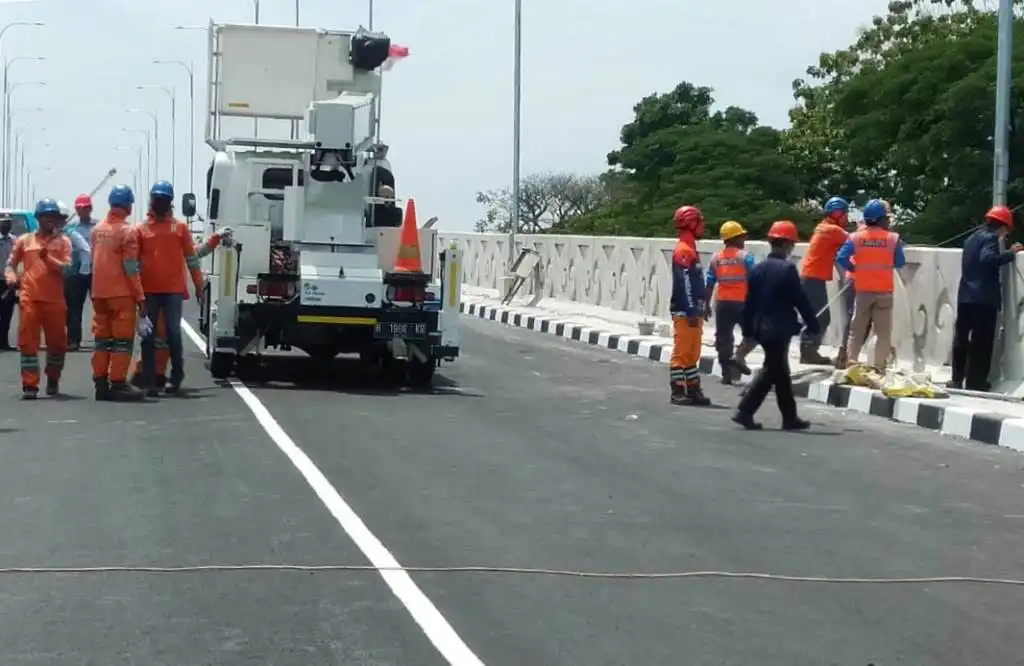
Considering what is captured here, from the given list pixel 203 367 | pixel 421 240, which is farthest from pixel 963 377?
pixel 203 367

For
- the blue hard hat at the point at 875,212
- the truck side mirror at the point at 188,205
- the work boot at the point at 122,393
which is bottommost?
A: the work boot at the point at 122,393

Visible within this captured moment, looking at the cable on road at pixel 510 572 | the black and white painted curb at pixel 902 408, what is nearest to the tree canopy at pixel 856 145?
the black and white painted curb at pixel 902 408

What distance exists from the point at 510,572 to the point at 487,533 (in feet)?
3.08

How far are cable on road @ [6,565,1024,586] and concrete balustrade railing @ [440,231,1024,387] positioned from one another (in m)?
8.01

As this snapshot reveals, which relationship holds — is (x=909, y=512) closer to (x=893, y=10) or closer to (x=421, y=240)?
(x=421, y=240)

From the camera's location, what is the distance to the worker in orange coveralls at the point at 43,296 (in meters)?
14.3

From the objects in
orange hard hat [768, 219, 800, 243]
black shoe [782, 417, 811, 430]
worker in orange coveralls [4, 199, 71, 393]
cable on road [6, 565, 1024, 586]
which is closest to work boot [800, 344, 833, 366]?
black shoe [782, 417, 811, 430]

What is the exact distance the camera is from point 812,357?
1828cm

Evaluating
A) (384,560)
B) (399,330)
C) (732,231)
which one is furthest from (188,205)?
(384,560)

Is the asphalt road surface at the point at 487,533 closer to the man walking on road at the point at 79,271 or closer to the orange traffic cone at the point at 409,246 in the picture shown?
the orange traffic cone at the point at 409,246

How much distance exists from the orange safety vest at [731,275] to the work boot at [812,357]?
47.4 inches

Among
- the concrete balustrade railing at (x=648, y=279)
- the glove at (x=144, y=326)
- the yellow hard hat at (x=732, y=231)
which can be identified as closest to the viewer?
the glove at (x=144, y=326)

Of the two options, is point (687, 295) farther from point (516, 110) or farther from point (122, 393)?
point (516, 110)

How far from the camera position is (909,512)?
9.58 metres
